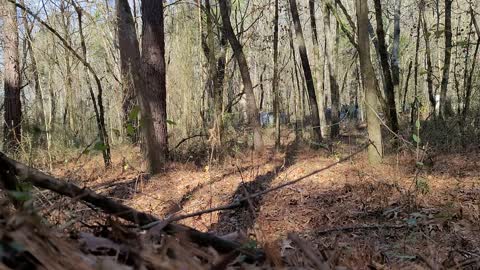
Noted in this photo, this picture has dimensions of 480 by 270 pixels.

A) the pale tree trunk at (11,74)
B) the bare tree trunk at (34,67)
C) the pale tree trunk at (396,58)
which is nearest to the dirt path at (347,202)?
the pale tree trunk at (396,58)

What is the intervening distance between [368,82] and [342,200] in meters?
2.25

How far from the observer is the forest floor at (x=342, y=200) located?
4000 mm

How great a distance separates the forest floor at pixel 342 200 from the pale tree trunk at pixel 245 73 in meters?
1.83

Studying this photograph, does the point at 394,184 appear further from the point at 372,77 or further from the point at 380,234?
the point at 372,77

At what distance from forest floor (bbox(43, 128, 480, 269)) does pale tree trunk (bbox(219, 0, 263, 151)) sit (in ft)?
6.01

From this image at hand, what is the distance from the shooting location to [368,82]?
6793 millimetres

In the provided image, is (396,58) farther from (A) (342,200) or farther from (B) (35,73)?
(B) (35,73)

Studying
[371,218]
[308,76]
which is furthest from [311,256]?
[308,76]

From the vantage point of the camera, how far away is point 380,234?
4062 millimetres

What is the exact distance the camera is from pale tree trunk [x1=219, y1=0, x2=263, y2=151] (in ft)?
30.7

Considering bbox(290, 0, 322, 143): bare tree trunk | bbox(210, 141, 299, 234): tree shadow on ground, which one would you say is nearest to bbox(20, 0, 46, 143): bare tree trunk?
bbox(210, 141, 299, 234): tree shadow on ground

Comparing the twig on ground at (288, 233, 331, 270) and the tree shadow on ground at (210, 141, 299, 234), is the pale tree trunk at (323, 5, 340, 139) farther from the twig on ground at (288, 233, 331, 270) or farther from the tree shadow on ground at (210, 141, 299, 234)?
the twig on ground at (288, 233, 331, 270)

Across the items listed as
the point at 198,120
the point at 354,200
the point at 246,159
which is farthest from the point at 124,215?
the point at 198,120

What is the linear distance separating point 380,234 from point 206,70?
28.9 ft
